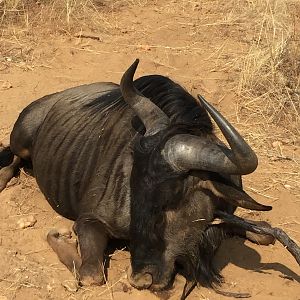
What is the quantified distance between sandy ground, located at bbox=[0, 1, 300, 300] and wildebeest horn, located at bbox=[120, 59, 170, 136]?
1.09 metres

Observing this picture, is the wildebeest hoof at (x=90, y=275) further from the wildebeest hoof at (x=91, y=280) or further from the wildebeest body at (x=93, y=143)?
the wildebeest body at (x=93, y=143)

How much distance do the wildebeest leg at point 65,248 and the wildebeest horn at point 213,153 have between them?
1.24 metres

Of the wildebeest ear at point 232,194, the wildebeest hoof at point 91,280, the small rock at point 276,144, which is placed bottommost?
the wildebeest hoof at point 91,280

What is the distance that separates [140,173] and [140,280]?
755 millimetres

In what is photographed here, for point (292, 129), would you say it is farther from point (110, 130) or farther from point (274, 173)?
point (110, 130)

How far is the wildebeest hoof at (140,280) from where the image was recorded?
3943mm

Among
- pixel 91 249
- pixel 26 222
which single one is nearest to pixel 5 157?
pixel 26 222

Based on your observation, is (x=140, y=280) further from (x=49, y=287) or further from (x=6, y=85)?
(x=6, y=85)

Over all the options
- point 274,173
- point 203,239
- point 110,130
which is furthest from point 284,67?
point 203,239

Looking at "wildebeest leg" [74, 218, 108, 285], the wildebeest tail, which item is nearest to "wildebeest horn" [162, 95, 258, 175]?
"wildebeest leg" [74, 218, 108, 285]

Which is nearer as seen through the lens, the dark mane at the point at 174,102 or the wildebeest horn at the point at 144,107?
the wildebeest horn at the point at 144,107

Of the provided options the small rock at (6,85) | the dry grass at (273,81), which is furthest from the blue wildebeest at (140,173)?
the dry grass at (273,81)

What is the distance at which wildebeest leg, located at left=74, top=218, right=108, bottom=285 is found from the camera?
4.16 meters

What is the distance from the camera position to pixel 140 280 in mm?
3980
